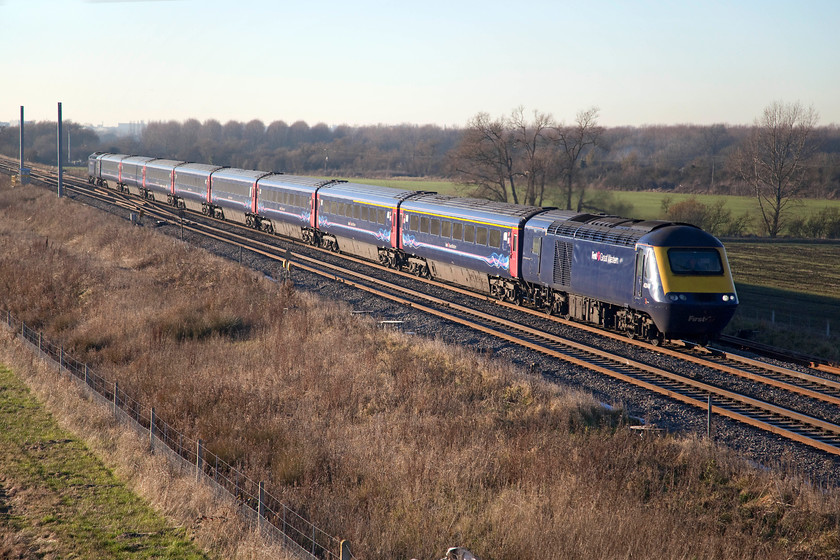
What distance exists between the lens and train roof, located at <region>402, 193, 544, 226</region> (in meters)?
24.1

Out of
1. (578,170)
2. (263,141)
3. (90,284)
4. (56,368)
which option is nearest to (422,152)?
(578,170)

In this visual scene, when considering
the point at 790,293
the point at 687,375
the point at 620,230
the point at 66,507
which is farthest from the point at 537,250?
the point at 790,293

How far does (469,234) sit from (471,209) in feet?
3.38

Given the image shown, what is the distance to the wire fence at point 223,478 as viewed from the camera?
9.23 m

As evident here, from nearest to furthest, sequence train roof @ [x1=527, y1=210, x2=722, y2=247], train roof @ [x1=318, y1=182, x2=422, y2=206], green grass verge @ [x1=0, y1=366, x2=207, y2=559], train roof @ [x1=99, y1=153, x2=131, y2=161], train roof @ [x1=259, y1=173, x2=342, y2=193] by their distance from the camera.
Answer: green grass verge @ [x1=0, y1=366, x2=207, y2=559], train roof @ [x1=527, y1=210, x2=722, y2=247], train roof @ [x1=318, y1=182, x2=422, y2=206], train roof @ [x1=259, y1=173, x2=342, y2=193], train roof @ [x1=99, y1=153, x2=131, y2=161]

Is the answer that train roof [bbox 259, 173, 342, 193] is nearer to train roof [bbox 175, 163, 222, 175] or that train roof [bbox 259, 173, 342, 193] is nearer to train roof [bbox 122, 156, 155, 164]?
train roof [bbox 175, 163, 222, 175]

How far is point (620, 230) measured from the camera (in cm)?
1991

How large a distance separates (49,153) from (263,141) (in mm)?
63135

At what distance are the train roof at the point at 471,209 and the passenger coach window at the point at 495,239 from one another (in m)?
0.34

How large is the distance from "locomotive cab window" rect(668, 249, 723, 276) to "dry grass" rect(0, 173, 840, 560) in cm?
515

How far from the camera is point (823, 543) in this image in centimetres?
928

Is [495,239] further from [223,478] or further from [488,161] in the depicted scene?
[488,161]

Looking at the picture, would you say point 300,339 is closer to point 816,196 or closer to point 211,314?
point 211,314

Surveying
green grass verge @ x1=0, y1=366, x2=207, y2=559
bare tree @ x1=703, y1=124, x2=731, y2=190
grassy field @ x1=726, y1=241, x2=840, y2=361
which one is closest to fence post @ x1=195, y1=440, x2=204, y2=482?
green grass verge @ x1=0, y1=366, x2=207, y2=559
